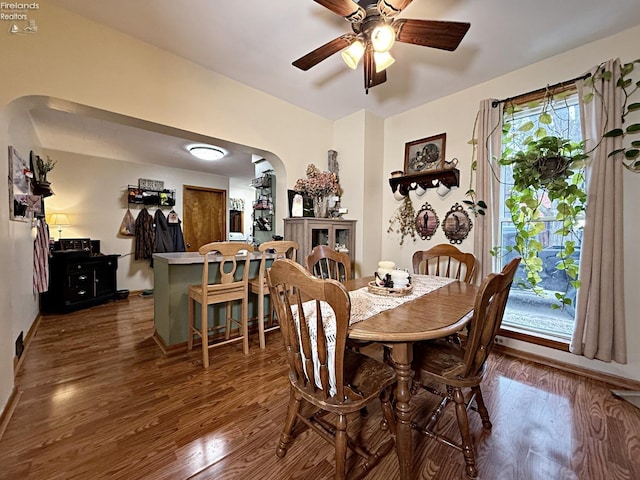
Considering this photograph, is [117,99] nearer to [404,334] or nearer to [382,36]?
[382,36]

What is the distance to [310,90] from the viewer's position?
8.78 feet

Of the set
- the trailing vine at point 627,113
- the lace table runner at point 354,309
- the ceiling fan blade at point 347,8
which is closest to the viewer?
the lace table runner at point 354,309

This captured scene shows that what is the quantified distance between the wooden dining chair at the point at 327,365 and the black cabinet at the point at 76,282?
3805 mm

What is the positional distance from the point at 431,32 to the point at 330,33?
0.79 meters

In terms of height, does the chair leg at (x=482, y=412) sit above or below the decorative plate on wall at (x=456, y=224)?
below

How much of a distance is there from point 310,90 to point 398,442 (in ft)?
9.59

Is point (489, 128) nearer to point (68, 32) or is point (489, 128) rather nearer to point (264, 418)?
point (264, 418)

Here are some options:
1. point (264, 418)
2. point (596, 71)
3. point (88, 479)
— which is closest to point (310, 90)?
point (596, 71)

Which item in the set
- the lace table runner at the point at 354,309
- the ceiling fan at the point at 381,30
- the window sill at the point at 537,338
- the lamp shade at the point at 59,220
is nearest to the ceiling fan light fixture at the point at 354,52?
the ceiling fan at the point at 381,30

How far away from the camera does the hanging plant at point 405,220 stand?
10.0 ft

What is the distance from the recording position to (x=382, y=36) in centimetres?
143

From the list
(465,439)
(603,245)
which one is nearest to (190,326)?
(465,439)

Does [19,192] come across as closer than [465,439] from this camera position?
No

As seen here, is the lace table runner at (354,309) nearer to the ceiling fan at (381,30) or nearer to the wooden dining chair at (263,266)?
the wooden dining chair at (263,266)
